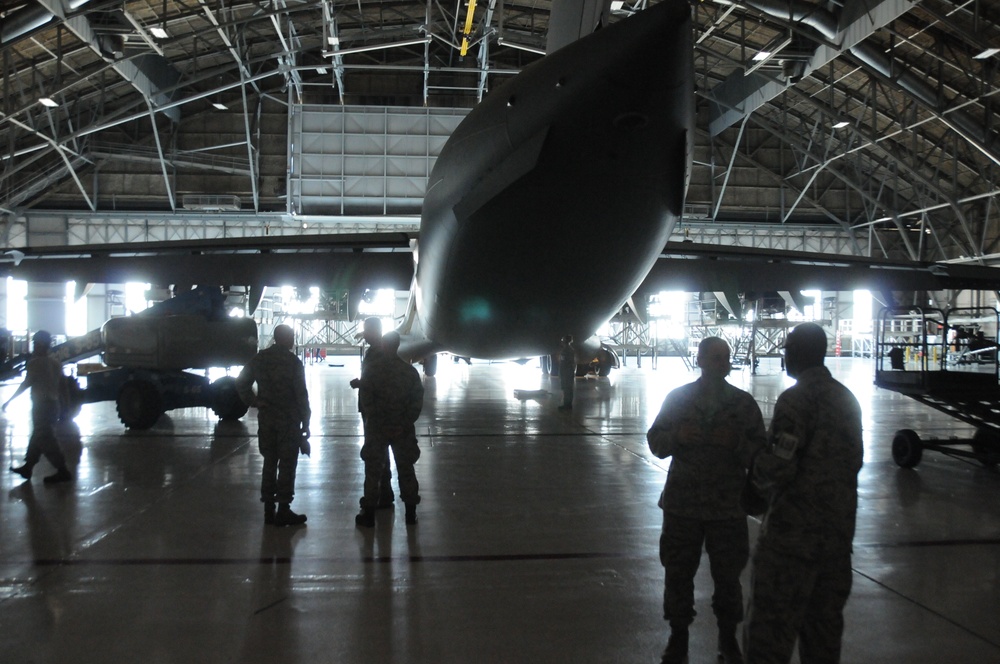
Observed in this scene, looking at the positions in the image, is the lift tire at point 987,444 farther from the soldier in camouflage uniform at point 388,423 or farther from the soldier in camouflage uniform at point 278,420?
the soldier in camouflage uniform at point 278,420

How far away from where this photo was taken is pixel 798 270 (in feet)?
42.8

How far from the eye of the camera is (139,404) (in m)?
10.6

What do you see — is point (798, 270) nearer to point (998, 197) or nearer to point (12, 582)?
point (12, 582)

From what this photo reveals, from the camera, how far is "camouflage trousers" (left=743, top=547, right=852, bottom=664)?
8.91 ft

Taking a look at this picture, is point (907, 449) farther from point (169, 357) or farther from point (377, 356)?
point (169, 357)

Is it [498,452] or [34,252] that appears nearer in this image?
[498,452]

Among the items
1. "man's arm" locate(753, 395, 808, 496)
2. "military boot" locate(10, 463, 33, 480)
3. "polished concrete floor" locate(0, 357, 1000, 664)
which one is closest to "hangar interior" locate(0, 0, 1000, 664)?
"polished concrete floor" locate(0, 357, 1000, 664)

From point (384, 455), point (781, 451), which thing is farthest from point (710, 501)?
point (384, 455)

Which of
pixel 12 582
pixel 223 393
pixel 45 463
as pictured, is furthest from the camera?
pixel 223 393

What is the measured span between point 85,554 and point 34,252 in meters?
9.06

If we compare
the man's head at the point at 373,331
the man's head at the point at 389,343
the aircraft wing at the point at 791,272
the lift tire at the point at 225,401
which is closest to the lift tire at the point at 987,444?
the aircraft wing at the point at 791,272

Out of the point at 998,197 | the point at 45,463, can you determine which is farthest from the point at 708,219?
the point at 45,463

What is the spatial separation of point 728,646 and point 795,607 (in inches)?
22.4

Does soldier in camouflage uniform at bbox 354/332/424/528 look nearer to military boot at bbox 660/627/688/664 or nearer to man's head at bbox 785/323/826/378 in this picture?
military boot at bbox 660/627/688/664
